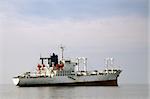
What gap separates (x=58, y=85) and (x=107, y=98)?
11112mm

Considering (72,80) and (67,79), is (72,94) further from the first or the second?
(72,80)

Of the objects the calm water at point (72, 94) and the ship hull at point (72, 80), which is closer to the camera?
the calm water at point (72, 94)

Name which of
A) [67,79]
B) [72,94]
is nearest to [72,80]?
[67,79]

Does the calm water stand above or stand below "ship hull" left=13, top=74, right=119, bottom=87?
below

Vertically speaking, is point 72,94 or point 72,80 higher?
point 72,80

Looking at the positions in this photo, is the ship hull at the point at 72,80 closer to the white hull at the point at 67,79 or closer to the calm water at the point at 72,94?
the white hull at the point at 67,79

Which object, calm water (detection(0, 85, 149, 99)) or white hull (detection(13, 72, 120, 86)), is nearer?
calm water (detection(0, 85, 149, 99))

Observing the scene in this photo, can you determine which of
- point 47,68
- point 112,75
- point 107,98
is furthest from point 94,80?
point 107,98

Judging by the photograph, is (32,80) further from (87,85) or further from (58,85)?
(87,85)

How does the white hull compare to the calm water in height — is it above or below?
above

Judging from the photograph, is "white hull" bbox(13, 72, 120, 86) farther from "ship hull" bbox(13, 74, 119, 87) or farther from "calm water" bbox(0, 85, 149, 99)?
"calm water" bbox(0, 85, 149, 99)

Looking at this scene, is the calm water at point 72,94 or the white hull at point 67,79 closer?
the calm water at point 72,94

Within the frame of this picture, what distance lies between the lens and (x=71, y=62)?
31.6 m

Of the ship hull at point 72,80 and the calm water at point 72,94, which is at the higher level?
the ship hull at point 72,80
